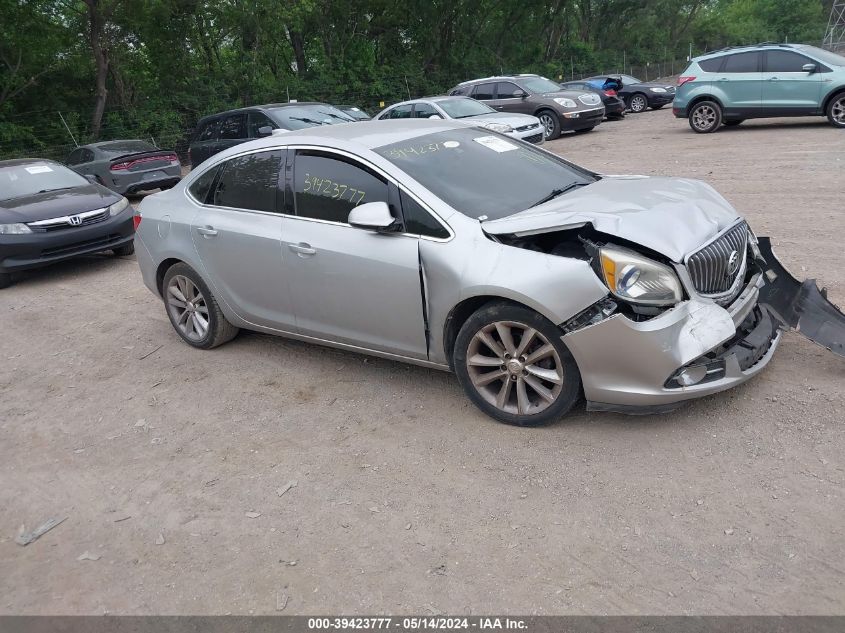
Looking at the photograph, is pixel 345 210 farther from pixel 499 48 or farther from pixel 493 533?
pixel 499 48

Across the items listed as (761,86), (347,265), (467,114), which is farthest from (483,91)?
(347,265)

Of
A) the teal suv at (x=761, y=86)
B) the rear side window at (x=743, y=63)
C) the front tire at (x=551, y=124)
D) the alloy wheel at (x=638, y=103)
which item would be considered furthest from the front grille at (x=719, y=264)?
the alloy wheel at (x=638, y=103)

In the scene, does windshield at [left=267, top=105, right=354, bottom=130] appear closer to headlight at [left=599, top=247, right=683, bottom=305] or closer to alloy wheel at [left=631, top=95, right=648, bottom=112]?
headlight at [left=599, top=247, right=683, bottom=305]

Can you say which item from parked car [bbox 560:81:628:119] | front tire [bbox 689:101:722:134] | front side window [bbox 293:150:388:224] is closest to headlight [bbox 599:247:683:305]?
front side window [bbox 293:150:388:224]

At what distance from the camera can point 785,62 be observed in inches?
551

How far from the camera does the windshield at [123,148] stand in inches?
550

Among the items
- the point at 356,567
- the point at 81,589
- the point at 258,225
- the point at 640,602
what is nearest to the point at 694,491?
the point at 640,602

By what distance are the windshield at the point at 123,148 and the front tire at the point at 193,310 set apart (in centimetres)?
927

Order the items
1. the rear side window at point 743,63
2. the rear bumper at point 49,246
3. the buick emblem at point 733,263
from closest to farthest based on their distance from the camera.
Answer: the buick emblem at point 733,263
the rear bumper at point 49,246
the rear side window at point 743,63

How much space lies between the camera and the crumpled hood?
3.80 m

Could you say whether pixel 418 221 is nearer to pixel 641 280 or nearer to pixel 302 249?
pixel 302 249

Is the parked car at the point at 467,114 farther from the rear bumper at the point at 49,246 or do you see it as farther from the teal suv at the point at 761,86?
the rear bumper at the point at 49,246

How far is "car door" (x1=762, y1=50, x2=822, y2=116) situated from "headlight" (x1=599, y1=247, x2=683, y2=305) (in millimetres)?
Result: 12527

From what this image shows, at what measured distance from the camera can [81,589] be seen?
324cm
